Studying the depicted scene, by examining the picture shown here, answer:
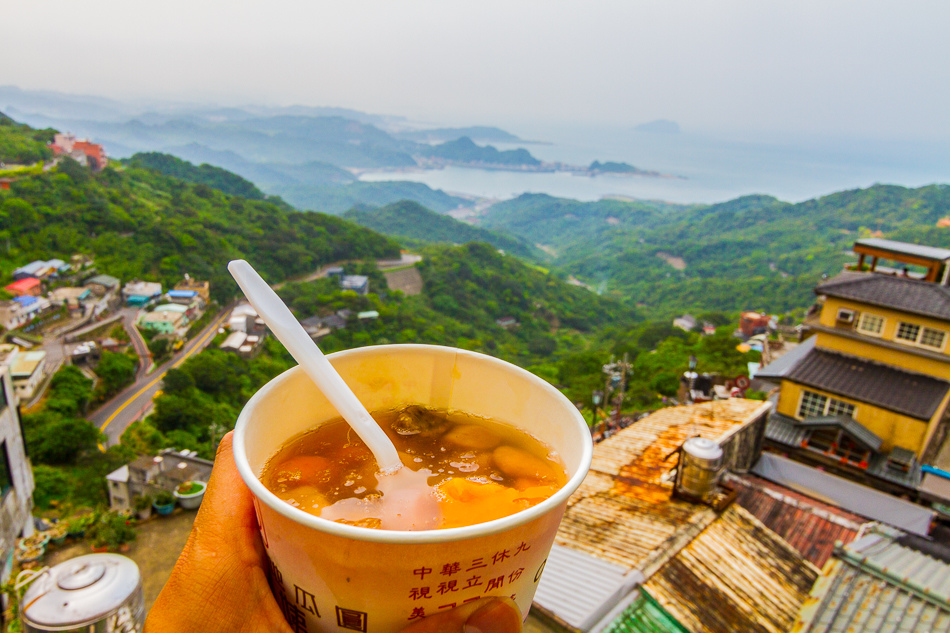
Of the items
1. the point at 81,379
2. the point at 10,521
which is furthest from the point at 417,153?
the point at 10,521

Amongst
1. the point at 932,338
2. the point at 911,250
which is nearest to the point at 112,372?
the point at 932,338

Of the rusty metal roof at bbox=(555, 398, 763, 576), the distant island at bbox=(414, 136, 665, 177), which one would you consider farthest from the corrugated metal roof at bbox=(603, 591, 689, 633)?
the distant island at bbox=(414, 136, 665, 177)

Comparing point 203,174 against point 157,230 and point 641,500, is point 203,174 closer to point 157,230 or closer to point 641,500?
point 157,230

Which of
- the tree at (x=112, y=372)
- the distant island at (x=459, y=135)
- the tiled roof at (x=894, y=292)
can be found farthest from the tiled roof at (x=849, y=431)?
the distant island at (x=459, y=135)

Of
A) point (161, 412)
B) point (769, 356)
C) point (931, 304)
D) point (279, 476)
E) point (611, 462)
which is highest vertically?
point (279, 476)

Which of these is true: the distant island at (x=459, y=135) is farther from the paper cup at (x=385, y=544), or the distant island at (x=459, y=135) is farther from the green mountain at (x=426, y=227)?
the paper cup at (x=385, y=544)

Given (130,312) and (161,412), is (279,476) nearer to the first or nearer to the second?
(161,412)

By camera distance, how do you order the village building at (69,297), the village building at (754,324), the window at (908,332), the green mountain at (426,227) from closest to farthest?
the window at (908,332) → the village building at (69,297) → the village building at (754,324) → the green mountain at (426,227)
